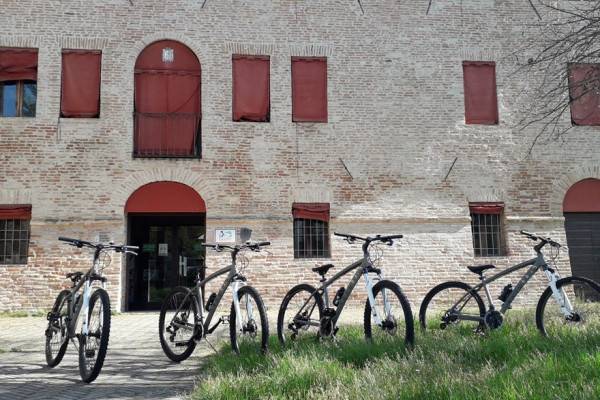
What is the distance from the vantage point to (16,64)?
11.5 m

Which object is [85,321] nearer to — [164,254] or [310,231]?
[310,231]

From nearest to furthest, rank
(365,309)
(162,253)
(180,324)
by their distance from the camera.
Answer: (365,309) < (180,324) < (162,253)

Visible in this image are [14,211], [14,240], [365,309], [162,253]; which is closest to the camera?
[365,309]

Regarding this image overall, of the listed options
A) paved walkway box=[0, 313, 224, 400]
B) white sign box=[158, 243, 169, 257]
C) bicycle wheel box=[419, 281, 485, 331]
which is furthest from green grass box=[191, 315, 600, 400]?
white sign box=[158, 243, 169, 257]

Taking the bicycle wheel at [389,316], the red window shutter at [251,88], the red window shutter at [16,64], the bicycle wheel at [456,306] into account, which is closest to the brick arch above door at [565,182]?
the red window shutter at [251,88]

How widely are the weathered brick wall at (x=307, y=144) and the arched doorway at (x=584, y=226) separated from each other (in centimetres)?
35

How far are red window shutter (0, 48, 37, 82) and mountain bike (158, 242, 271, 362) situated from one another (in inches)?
336

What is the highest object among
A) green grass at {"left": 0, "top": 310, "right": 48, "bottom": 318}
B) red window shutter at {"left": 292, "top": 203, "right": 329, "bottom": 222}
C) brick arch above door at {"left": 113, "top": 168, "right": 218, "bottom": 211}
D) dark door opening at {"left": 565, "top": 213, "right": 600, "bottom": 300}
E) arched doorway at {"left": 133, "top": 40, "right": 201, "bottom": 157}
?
arched doorway at {"left": 133, "top": 40, "right": 201, "bottom": 157}

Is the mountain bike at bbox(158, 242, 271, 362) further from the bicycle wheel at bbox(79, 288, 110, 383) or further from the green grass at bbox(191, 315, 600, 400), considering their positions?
the bicycle wheel at bbox(79, 288, 110, 383)

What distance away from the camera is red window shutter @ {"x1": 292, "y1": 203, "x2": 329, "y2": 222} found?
38.7 feet

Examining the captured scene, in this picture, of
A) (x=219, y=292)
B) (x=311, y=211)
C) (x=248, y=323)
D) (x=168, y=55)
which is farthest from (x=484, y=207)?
(x=248, y=323)

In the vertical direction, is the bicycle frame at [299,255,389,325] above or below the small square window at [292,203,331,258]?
below

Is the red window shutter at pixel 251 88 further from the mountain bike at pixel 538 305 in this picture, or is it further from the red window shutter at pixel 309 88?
the mountain bike at pixel 538 305

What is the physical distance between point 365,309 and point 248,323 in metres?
1.16
